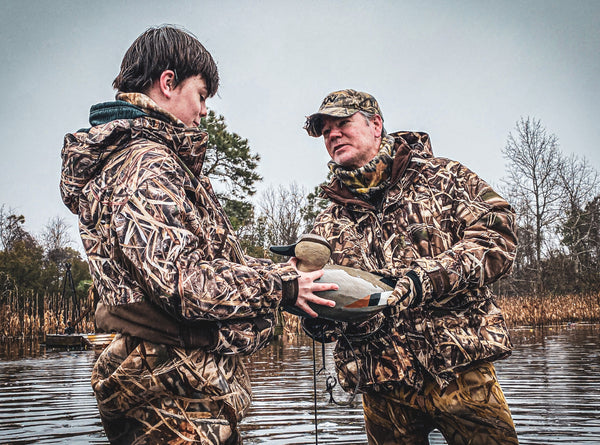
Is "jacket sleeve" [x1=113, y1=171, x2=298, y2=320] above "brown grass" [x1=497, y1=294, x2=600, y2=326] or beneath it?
above

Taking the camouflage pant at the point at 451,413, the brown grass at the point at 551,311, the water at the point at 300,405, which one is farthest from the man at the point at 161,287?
the brown grass at the point at 551,311

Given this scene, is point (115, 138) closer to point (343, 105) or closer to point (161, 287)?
point (161, 287)

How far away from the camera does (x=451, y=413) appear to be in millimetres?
2842

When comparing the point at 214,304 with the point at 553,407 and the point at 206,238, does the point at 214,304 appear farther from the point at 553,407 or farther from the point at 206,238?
the point at 553,407

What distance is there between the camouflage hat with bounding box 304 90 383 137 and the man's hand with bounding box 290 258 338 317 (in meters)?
1.30

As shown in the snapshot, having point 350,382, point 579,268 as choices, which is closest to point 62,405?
point 350,382

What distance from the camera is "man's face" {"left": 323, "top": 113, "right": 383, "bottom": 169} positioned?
334cm

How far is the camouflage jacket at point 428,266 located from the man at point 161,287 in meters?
0.90

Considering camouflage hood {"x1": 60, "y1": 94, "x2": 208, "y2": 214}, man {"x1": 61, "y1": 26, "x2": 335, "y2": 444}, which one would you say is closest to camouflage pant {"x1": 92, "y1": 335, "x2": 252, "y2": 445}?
man {"x1": 61, "y1": 26, "x2": 335, "y2": 444}

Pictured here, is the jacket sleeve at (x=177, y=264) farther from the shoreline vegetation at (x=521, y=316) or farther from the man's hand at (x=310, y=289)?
the shoreline vegetation at (x=521, y=316)

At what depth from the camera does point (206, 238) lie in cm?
211

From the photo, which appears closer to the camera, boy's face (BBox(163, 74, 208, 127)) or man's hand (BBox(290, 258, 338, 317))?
man's hand (BBox(290, 258, 338, 317))

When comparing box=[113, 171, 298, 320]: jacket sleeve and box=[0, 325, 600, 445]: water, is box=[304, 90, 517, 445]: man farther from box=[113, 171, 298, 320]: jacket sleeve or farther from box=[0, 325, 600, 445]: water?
box=[0, 325, 600, 445]: water

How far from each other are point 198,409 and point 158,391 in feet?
0.51
